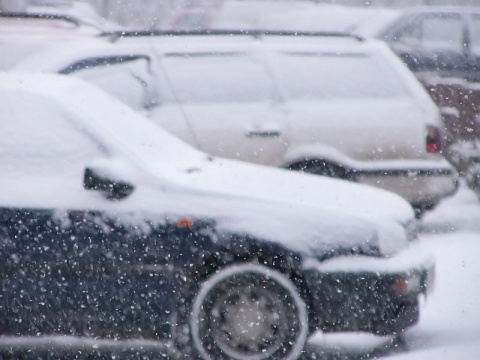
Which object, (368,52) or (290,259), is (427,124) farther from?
(290,259)

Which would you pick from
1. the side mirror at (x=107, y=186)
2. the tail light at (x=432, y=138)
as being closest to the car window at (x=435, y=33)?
the tail light at (x=432, y=138)

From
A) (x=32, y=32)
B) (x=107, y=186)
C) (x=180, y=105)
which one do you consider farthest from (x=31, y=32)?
(x=107, y=186)

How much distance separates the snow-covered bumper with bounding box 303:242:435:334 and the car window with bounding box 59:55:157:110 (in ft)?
11.7

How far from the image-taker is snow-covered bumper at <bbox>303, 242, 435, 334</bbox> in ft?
19.3

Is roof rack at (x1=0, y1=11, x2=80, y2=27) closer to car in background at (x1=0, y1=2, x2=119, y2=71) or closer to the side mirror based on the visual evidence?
car in background at (x1=0, y1=2, x2=119, y2=71)

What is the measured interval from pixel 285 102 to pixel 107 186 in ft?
12.2

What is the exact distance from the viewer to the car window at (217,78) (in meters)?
9.23

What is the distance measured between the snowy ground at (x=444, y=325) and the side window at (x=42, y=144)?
1.63m

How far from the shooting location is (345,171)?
→ 9.23 metres

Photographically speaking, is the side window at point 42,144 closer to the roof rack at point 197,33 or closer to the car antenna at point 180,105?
the car antenna at point 180,105

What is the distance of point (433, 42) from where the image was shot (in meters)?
15.3

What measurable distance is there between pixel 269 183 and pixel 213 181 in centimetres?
42

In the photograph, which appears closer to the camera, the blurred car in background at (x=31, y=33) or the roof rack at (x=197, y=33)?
the roof rack at (x=197, y=33)

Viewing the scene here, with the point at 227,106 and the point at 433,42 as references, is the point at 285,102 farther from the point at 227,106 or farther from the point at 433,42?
the point at 433,42
